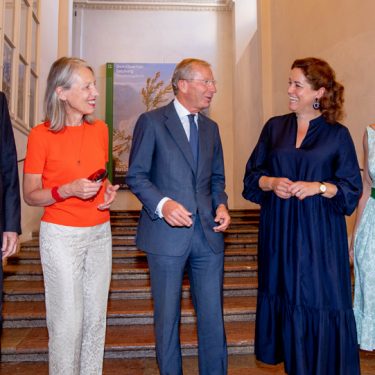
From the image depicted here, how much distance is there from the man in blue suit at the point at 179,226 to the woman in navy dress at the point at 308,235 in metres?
0.25

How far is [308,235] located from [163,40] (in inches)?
312

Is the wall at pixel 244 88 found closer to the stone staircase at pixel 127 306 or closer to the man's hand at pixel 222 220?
the stone staircase at pixel 127 306

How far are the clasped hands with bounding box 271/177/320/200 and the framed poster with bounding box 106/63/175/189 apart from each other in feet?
22.7

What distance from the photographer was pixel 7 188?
5.49 ft

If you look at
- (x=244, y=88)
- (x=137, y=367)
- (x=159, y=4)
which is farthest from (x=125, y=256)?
(x=159, y=4)

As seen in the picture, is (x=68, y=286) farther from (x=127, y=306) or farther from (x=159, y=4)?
(x=159, y=4)

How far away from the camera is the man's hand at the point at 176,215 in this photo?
5.81 feet

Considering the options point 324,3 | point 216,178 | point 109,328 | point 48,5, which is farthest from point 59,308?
point 48,5

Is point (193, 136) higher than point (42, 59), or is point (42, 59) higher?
point (42, 59)

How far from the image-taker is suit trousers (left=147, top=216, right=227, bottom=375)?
6.19 feet

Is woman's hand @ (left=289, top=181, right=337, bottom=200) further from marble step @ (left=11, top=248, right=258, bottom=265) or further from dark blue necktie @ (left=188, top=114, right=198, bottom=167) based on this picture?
marble step @ (left=11, top=248, right=258, bottom=265)

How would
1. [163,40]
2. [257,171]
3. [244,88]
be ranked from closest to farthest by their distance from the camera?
[257,171], [244,88], [163,40]

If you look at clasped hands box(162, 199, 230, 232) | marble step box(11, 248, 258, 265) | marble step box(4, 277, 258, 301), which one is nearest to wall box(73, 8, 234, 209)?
marble step box(11, 248, 258, 265)

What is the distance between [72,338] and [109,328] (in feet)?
5.53
